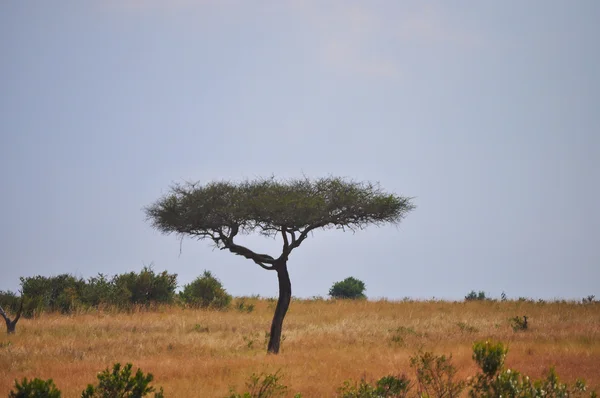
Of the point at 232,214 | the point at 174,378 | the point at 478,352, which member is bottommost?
the point at 174,378

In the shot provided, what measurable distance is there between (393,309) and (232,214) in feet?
52.3

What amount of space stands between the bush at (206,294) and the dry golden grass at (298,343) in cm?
329

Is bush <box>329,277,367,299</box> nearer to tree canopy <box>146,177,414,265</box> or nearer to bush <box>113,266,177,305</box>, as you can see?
bush <box>113,266,177,305</box>

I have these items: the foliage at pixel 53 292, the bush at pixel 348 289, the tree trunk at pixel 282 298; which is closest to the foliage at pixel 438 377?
the tree trunk at pixel 282 298

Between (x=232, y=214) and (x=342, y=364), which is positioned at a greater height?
(x=232, y=214)

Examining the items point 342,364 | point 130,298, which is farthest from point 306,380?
point 130,298

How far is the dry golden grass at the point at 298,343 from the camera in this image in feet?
52.1

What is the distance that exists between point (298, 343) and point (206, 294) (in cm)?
1723

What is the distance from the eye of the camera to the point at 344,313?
1321 inches

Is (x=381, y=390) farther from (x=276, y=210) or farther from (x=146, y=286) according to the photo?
(x=146, y=286)

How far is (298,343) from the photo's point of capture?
76.8ft

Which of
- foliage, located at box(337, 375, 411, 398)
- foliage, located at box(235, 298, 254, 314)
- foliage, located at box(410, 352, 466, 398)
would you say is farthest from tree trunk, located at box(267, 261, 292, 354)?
foliage, located at box(235, 298, 254, 314)

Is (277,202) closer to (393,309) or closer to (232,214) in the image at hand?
(232,214)

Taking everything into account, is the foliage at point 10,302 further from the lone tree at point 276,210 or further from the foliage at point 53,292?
the lone tree at point 276,210
